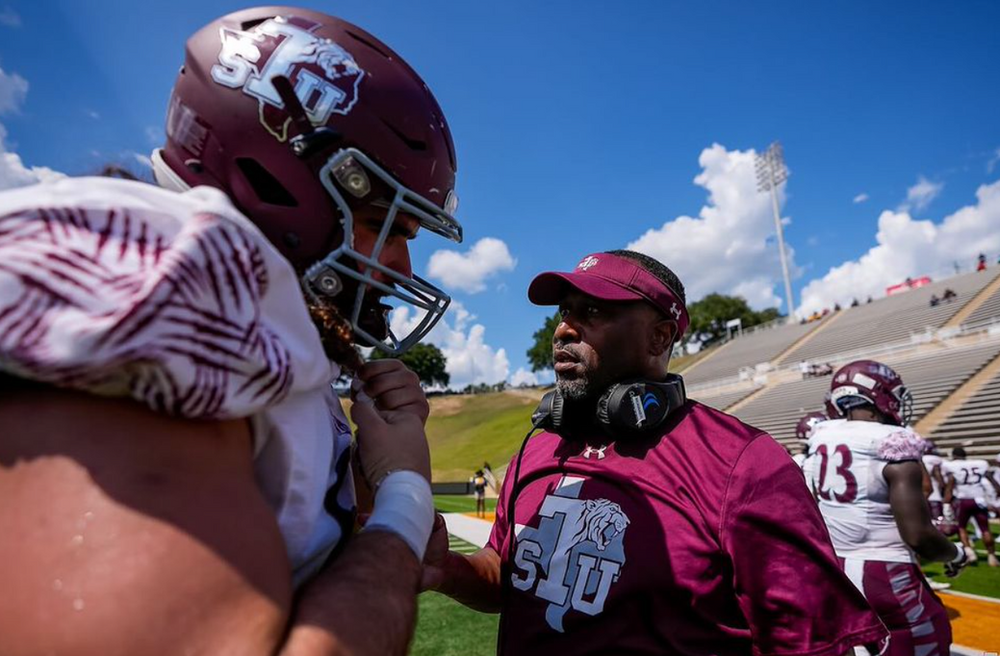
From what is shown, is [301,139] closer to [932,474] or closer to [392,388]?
[392,388]

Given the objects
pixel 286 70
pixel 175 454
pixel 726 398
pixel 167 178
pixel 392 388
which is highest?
pixel 726 398

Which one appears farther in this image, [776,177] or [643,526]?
[776,177]

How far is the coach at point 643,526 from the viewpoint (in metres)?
1.66

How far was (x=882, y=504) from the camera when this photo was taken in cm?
347

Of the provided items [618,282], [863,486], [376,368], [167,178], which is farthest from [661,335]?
[863,486]

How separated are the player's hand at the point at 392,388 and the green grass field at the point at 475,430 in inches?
894

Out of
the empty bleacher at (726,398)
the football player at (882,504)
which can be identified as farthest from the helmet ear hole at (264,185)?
the empty bleacher at (726,398)

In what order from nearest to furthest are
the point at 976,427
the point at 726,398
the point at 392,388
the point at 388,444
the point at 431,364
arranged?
the point at 388,444, the point at 392,388, the point at 976,427, the point at 726,398, the point at 431,364

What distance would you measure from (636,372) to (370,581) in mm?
1743

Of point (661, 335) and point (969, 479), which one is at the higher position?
point (661, 335)

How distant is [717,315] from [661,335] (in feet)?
199

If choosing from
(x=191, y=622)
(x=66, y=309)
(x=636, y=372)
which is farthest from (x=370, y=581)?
(x=636, y=372)

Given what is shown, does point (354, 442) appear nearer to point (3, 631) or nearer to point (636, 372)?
point (3, 631)

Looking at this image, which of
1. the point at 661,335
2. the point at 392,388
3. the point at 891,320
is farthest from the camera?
the point at 891,320
